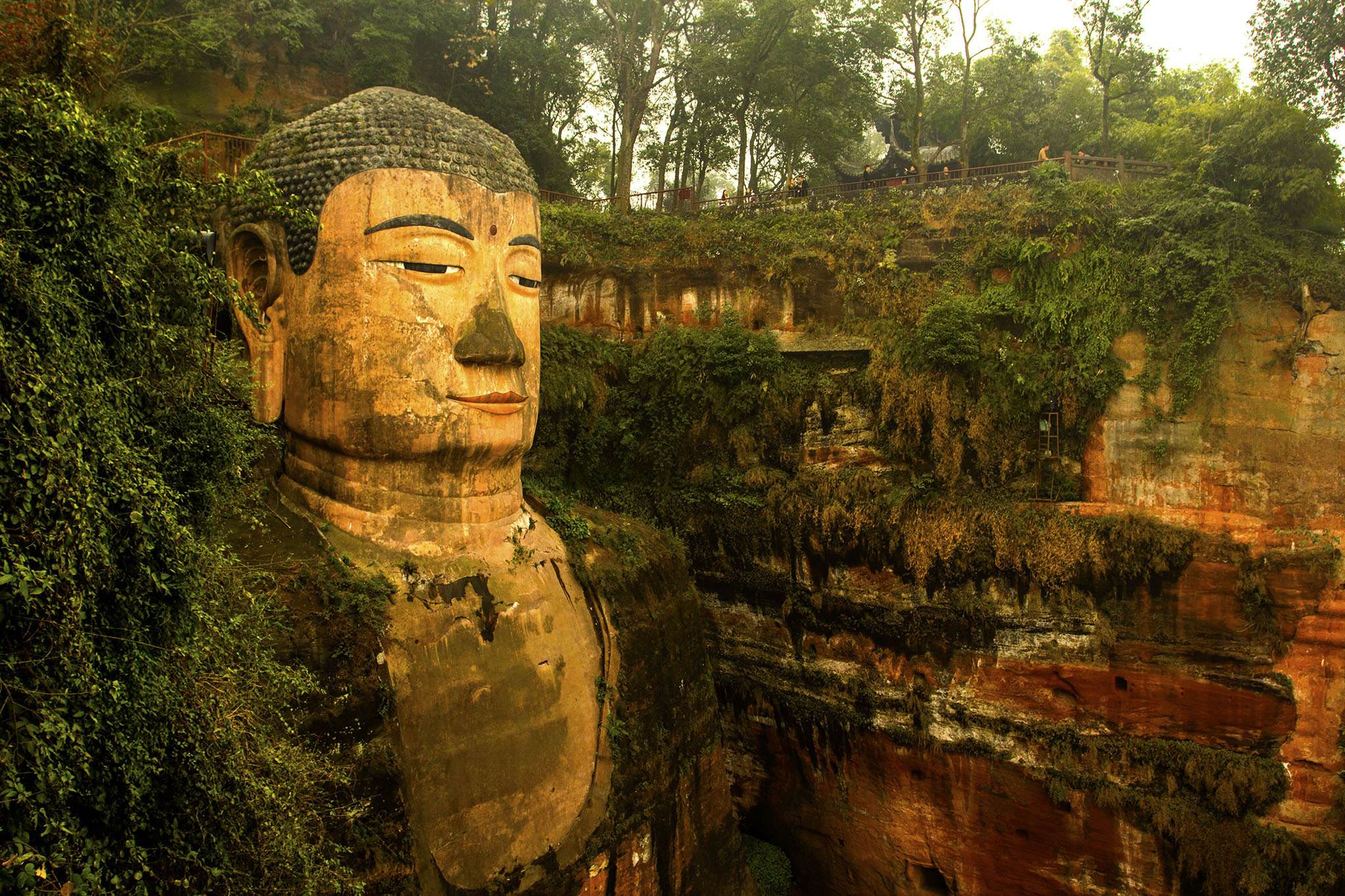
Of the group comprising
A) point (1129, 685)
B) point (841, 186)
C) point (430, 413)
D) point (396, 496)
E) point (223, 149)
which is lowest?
point (1129, 685)

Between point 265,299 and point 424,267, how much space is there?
57.0 inches

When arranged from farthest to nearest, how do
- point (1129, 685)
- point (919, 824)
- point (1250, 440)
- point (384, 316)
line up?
point (919, 824) → point (1250, 440) → point (1129, 685) → point (384, 316)

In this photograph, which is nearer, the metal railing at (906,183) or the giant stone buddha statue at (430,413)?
the giant stone buddha statue at (430,413)

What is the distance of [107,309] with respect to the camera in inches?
165

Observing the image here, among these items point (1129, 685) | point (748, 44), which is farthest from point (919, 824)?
point (748, 44)

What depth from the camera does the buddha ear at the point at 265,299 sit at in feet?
23.2

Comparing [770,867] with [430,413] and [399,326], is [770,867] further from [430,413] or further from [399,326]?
[399,326]

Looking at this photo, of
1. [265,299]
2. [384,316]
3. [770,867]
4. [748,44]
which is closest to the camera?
[384,316]

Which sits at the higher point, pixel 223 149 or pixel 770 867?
pixel 223 149

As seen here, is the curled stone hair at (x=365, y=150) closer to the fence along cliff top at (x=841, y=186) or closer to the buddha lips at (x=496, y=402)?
the buddha lips at (x=496, y=402)

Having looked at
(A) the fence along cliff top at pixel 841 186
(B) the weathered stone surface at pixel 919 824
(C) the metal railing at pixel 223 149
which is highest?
(A) the fence along cliff top at pixel 841 186

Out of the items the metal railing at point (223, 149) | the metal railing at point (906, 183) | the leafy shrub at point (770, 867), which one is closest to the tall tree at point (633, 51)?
the metal railing at point (906, 183)

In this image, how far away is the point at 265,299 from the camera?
23.6 ft

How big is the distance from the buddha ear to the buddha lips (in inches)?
61.8
